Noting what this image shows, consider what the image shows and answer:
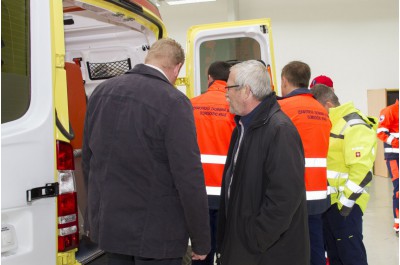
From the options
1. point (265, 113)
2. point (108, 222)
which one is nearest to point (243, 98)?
point (265, 113)

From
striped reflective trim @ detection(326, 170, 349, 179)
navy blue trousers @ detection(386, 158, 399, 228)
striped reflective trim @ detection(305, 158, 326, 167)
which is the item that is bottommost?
navy blue trousers @ detection(386, 158, 399, 228)

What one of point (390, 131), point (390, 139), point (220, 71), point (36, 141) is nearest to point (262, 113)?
point (36, 141)

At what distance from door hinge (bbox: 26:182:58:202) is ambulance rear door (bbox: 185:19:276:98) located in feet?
7.50

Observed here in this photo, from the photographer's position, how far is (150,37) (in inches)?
141

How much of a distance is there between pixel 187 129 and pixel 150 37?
1.84 metres

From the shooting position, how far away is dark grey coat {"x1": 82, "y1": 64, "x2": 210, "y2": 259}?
1.92 metres

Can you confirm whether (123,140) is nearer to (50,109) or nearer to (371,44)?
(50,109)

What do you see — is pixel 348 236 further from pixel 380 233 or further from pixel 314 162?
pixel 380 233

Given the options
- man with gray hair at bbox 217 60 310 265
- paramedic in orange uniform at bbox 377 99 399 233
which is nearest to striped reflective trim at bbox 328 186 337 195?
man with gray hair at bbox 217 60 310 265

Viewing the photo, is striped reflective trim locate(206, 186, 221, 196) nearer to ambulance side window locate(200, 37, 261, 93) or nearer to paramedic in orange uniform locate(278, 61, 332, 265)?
paramedic in orange uniform locate(278, 61, 332, 265)

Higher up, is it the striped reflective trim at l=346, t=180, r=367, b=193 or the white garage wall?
→ the white garage wall

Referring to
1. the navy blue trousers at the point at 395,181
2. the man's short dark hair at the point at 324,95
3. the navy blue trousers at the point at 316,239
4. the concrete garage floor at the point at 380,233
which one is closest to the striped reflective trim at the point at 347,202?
the navy blue trousers at the point at 316,239

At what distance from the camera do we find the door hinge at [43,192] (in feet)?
5.86

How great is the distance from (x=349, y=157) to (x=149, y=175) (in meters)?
1.87
